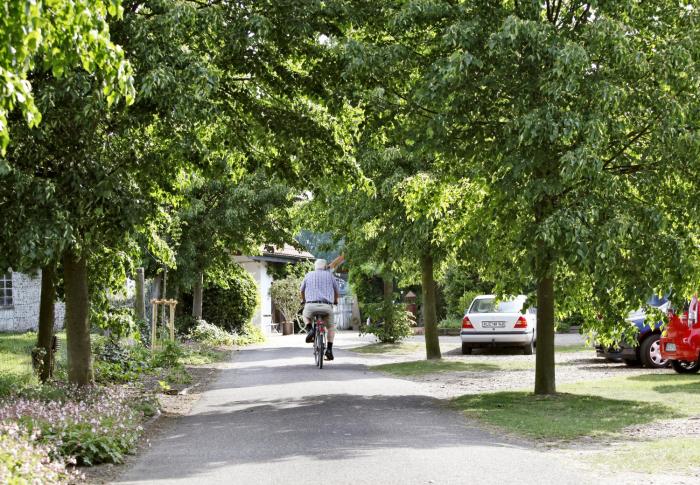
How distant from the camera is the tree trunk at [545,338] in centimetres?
1417

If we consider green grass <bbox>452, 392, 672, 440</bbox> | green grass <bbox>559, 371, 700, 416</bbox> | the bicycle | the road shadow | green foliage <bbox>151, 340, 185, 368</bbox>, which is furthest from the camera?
green foliage <bbox>151, 340, 185, 368</bbox>

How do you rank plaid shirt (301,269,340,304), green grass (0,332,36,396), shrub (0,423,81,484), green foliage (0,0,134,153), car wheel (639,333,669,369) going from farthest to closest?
1. car wheel (639,333,669,369)
2. plaid shirt (301,269,340,304)
3. green grass (0,332,36,396)
4. shrub (0,423,81,484)
5. green foliage (0,0,134,153)

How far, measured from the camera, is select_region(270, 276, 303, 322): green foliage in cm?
5203

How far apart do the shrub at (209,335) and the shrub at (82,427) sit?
24.1m

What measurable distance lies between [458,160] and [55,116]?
20.1ft

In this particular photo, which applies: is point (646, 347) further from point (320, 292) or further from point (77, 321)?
point (77, 321)

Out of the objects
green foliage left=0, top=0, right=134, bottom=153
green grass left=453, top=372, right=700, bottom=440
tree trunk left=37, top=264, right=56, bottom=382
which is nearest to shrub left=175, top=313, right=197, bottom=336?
tree trunk left=37, top=264, right=56, bottom=382

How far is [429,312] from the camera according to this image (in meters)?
24.7

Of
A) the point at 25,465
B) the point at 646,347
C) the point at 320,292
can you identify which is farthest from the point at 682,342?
the point at 25,465

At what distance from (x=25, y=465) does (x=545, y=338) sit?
29.8 ft

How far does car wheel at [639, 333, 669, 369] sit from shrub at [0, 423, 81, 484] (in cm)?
1497

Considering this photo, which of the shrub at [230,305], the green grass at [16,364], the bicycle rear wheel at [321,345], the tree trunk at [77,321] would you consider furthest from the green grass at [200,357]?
the shrub at [230,305]

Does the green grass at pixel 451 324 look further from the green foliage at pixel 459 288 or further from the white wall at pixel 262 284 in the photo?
the white wall at pixel 262 284

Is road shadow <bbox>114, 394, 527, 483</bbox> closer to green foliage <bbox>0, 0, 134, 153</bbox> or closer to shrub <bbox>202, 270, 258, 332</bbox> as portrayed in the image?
green foliage <bbox>0, 0, 134, 153</bbox>
